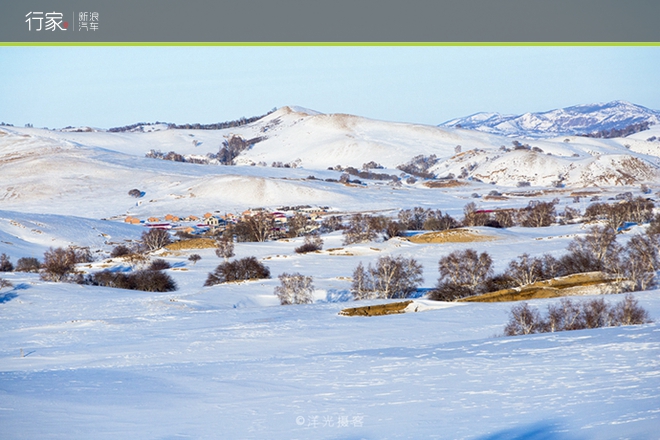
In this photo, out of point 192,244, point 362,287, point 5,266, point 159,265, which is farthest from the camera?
point 192,244

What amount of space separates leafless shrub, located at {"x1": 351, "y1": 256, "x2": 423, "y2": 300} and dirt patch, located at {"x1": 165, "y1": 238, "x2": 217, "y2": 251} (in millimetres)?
17798

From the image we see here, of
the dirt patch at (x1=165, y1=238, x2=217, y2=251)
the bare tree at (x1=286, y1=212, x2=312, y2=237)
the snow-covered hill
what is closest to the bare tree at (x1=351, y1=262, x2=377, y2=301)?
the dirt patch at (x1=165, y1=238, x2=217, y2=251)

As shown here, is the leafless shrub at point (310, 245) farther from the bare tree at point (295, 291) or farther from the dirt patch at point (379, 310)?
the dirt patch at point (379, 310)

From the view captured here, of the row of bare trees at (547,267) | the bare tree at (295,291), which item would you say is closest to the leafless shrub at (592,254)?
the row of bare trees at (547,267)

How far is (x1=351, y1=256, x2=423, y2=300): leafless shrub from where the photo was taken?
2591cm

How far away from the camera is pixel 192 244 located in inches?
1715

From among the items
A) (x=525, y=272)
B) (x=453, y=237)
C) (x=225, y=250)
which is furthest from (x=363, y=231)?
(x=525, y=272)

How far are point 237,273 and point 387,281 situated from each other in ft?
25.6

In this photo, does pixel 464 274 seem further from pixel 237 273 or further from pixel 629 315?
pixel 629 315

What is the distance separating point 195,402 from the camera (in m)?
9.72

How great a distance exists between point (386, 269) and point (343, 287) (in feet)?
6.78

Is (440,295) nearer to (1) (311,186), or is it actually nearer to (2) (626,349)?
(2) (626,349)

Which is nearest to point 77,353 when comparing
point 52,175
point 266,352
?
point 266,352

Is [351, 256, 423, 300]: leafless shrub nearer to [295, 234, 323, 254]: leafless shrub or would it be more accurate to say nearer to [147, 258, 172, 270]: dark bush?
[295, 234, 323, 254]: leafless shrub
